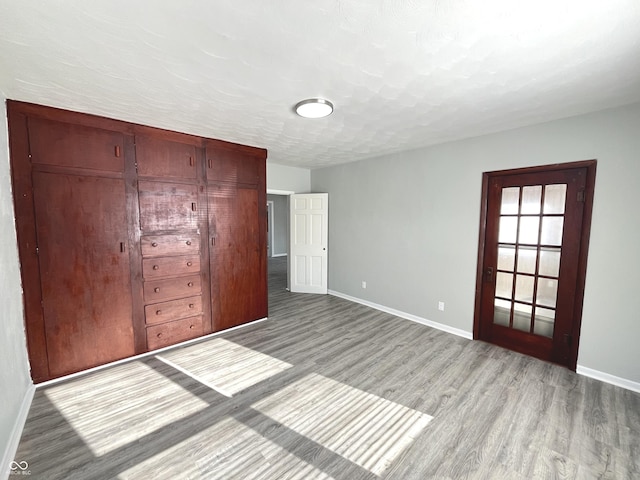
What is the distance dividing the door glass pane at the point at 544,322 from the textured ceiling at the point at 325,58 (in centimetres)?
198

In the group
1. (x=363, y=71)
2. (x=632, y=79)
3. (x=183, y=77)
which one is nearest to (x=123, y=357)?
(x=183, y=77)

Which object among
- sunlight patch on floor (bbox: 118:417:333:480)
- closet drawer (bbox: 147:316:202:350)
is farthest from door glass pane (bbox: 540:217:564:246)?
closet drawer (bbox: 147:316:202:350)

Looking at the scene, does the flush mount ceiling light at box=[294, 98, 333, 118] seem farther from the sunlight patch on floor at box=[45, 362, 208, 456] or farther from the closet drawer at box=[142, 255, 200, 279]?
the sunlight patch on floor at box=[45, 362, 208, 456]

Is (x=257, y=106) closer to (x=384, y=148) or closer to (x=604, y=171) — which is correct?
(x=384, y=148)

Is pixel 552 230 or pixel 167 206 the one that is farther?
pixel 167 206

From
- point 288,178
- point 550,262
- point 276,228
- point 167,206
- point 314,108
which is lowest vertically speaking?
point 550,262

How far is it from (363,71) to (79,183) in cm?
268

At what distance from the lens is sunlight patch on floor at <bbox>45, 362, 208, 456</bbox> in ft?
6.14

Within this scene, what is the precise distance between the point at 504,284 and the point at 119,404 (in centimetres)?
400

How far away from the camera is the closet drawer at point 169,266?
2879 millimetres

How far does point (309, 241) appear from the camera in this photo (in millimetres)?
5164

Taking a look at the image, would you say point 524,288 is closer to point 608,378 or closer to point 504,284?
point 504,284

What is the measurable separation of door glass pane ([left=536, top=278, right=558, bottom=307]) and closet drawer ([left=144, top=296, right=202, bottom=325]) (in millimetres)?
3886

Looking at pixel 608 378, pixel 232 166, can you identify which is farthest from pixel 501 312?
pixel 232 166
